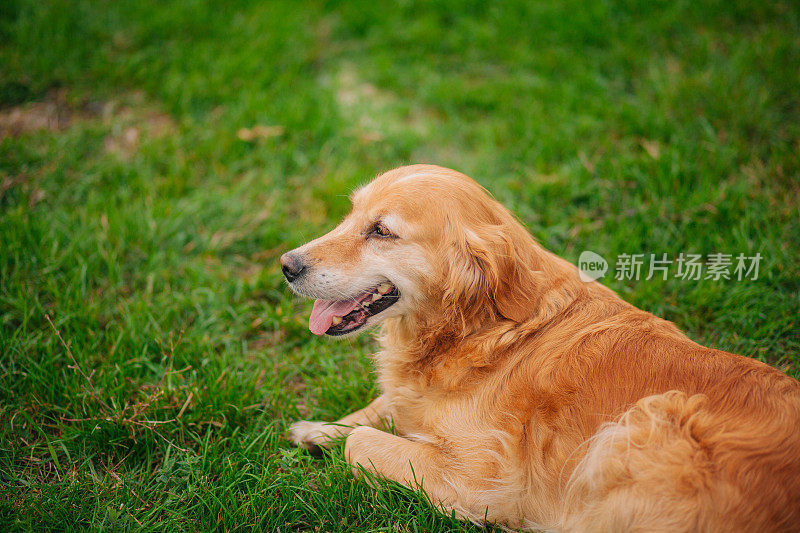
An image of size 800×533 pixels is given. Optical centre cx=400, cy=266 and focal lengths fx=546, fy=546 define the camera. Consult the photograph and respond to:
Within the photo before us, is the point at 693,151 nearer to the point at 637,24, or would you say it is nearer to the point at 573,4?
the point at 637,24

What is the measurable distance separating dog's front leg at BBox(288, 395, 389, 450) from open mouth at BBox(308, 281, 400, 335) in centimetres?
43

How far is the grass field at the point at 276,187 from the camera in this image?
2.62 metres

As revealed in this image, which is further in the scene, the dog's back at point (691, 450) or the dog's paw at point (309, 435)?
the dog's paw at point (309, 435)

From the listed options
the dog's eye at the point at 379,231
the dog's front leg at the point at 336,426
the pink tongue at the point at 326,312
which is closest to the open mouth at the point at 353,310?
the pink tongue at the point at 326,312

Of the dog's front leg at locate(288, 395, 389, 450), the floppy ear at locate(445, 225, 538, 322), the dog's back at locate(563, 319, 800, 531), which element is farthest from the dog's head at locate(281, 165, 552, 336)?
the dog's back at locate(563, 319, 800, 531)

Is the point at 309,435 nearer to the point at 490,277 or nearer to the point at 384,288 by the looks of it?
the point at 384,288

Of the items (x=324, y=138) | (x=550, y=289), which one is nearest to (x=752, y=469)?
(x=550, y=289)

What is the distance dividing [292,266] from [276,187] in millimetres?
2105

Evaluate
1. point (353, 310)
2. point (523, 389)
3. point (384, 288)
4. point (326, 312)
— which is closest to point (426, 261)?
point (384, 288)

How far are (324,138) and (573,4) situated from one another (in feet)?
11.4

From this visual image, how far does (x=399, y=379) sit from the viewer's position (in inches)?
108

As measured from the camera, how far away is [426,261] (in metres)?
2.59

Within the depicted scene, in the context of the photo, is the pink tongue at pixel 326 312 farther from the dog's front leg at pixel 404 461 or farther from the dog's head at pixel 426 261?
the dog's front leg at pixel 404 461

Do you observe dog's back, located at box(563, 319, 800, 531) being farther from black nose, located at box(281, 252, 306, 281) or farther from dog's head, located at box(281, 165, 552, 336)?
black nose, located at box(281, 252, 306, 281)
